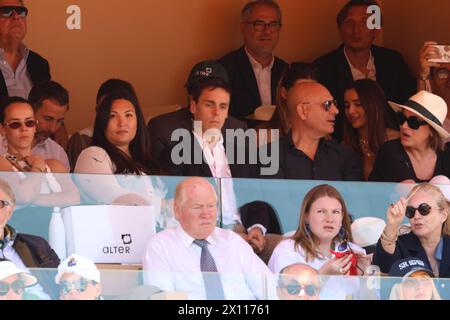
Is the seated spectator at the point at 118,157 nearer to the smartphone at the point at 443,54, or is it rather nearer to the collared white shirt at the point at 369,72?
the collared white shirt at the point at 369,72

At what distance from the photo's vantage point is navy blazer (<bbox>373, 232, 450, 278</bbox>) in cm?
627

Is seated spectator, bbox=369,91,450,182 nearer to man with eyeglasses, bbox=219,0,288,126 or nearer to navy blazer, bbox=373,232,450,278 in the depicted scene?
navy blazer, bbox=373,232,450,278

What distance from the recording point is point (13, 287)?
596cm

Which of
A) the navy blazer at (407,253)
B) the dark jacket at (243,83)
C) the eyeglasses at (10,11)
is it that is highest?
the eyeglasses at (10,11)

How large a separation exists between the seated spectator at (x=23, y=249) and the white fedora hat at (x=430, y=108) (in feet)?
6.20

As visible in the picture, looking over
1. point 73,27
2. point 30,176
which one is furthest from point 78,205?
point 73,27

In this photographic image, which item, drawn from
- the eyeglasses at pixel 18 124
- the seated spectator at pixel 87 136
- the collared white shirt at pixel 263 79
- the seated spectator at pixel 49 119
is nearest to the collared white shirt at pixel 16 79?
the seated spectator at pixel 49 119

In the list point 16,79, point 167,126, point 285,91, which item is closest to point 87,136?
point 167,126

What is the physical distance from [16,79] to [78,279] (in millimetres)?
1698

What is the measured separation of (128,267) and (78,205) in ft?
1.07

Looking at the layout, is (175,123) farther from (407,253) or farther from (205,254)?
(407,253)

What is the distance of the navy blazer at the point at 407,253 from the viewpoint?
20.6ft

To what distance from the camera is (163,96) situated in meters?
8.20

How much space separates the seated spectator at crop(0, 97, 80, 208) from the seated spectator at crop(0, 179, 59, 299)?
7 cm
